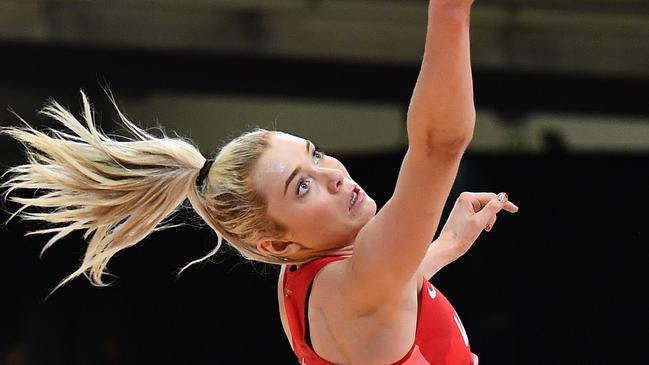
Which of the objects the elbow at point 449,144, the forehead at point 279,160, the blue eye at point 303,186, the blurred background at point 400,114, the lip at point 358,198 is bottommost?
the blurred background at point 400,114

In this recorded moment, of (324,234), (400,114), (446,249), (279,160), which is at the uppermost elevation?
(279,160)

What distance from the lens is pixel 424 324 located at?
1.61m

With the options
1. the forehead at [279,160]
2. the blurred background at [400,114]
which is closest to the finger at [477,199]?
the forehead at [279,160]

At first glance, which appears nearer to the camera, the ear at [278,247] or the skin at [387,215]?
the skin at [387,215]

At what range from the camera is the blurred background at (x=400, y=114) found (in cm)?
390

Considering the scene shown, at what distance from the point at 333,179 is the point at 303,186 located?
4 centimetres

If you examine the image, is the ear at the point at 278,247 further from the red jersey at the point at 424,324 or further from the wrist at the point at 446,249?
the wrist at the point at 446,249

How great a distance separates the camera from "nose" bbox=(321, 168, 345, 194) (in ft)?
5.20

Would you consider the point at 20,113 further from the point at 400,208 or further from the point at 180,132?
the point at 400,208

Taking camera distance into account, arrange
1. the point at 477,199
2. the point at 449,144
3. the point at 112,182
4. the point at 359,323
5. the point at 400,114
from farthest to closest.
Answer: the point at 400,114
the point at 477,199
the point at 112,182
the point at 359,323
the point at 449,144

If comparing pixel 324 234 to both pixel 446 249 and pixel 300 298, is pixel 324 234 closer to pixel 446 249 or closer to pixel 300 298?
pixel 300 298

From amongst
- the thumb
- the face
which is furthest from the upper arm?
the thumb

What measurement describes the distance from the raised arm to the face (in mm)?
124

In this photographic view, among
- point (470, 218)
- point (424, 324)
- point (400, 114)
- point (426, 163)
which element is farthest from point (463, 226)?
point (400, 114)
